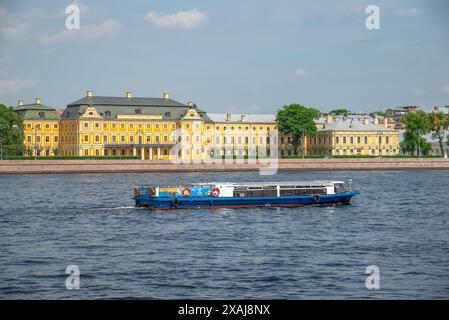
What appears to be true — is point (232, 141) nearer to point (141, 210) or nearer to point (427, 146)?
point (427, 146)

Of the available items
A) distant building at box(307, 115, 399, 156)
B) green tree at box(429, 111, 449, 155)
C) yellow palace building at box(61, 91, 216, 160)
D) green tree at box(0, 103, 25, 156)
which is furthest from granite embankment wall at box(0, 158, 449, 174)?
green tree at box(429, 111, 449, 155)

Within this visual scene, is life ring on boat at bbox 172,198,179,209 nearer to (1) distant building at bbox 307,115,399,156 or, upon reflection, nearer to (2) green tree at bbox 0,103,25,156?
(2) green tree at bbox 0,103,25,156

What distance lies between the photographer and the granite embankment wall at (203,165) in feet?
347

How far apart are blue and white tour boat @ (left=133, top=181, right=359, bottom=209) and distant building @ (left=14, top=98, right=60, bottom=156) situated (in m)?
76.6

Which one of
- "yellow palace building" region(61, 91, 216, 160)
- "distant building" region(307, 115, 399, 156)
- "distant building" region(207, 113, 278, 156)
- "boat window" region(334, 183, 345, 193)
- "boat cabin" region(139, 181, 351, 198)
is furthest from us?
"distant building" region(307, 115, 399, 156)

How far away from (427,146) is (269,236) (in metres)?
107

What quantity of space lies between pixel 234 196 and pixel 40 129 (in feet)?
264

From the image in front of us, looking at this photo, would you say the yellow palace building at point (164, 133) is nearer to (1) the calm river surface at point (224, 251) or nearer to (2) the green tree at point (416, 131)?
(2) the green tree at point (416, 131)

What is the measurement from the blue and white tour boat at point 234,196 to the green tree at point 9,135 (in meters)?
65.9

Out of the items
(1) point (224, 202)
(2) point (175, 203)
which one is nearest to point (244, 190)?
(1) point (224, 202)

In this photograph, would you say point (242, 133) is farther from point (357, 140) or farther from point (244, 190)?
point (244, 190)

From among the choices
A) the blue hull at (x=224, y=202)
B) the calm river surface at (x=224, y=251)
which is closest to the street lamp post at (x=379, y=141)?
the calm river surface at (x=224, y=251)

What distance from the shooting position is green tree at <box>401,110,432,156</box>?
447ft

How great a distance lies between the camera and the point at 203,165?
113688 millimetres
